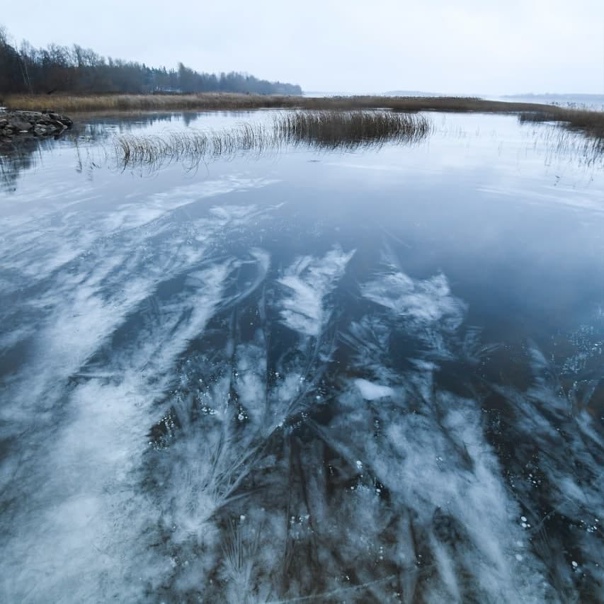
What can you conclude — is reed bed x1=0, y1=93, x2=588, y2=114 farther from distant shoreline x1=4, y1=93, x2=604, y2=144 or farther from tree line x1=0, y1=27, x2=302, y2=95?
tree line x1=0, y1=27, x2=302, y2=95

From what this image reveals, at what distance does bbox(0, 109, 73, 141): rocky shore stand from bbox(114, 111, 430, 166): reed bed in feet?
17.4

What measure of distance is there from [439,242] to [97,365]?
4958mm

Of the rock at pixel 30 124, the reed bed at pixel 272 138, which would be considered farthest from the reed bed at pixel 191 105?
the reed bed at pixel 272 138

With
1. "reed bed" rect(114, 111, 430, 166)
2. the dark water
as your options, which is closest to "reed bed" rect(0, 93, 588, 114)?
"reed bed" rect(114, 111, 430, 166)

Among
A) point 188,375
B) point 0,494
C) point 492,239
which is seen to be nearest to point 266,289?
point 188,375

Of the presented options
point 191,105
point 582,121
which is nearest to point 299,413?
point 582,121

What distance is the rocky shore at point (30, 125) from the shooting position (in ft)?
50.0

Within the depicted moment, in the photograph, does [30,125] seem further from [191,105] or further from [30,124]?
[191,105]

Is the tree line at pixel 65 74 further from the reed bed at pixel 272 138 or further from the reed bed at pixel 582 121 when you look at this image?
the reed bed at pixel 582 121

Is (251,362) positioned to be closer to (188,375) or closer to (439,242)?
(188,375)

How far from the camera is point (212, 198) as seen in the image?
7.86 m

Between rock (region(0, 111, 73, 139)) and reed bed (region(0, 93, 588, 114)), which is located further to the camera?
reed bed (region(0, 93, 588, 114))

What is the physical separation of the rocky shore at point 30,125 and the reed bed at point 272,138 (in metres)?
5.30

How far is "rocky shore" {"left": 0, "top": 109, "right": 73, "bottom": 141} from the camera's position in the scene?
15.2 m
